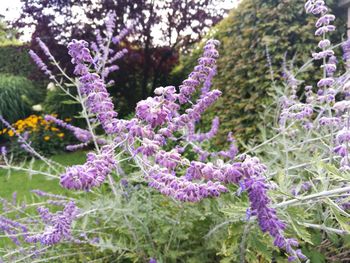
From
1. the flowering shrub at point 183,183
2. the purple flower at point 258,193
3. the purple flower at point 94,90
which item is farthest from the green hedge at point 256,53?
the purple flower at point 258,193

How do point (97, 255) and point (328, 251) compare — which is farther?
point (97, 255)

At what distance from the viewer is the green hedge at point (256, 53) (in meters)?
4.61

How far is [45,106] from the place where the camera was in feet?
36.3

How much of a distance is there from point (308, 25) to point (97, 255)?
320 cm

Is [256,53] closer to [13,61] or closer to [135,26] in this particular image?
[135,26]

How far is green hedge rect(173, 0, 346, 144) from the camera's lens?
4605 mm

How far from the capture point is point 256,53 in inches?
191

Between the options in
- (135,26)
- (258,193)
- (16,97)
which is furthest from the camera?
(16,97)

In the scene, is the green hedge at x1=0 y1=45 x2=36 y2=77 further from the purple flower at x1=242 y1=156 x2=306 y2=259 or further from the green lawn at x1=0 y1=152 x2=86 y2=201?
the purple flower at x1=242 y1=156 x2=306 y2=259

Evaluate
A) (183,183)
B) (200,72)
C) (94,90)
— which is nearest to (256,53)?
(200,72)

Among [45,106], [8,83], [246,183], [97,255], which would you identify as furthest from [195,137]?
[8,83]

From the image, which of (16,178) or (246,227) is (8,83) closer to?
(16,178)

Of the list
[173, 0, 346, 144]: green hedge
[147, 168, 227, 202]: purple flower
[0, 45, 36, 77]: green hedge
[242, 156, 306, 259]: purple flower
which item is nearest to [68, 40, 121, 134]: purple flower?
[147, 168, 227, 202]: purple flower

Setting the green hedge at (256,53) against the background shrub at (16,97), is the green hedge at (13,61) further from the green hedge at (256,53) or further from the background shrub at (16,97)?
the green hedge at (256,53)
